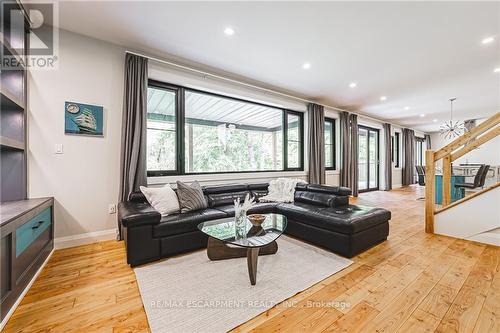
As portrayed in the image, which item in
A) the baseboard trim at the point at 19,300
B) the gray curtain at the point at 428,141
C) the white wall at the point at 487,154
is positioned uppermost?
the gray curtain at the point at 428,141

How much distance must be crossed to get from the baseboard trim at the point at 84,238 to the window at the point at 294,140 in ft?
12.9

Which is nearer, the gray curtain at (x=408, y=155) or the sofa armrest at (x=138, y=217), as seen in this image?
the sofa armrest at (x=138, y=217)

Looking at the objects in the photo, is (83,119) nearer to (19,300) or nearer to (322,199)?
(19,300)

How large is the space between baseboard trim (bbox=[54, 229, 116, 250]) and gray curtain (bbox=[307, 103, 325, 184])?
444cm

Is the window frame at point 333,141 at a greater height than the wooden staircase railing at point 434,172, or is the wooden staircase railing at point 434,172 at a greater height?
the window frame at point 333,141

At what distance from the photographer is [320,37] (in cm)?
288

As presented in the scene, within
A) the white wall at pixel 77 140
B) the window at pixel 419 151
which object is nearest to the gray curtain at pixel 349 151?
the white wall at pixel 77 140

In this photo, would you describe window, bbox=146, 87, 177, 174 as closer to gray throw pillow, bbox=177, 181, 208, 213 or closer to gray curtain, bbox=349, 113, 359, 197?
gray throw pillow, bbox=177, 181, 208, 213

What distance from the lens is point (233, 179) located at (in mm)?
4195

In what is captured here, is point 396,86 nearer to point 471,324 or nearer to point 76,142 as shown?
point 471,324

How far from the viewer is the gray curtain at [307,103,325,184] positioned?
216 inches

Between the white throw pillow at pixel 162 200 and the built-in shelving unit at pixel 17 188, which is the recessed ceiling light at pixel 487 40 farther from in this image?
the built-in shelving unit at pixel 17 188

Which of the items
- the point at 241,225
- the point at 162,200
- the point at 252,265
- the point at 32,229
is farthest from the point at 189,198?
the point at 32,229

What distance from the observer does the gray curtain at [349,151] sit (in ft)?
20.7
